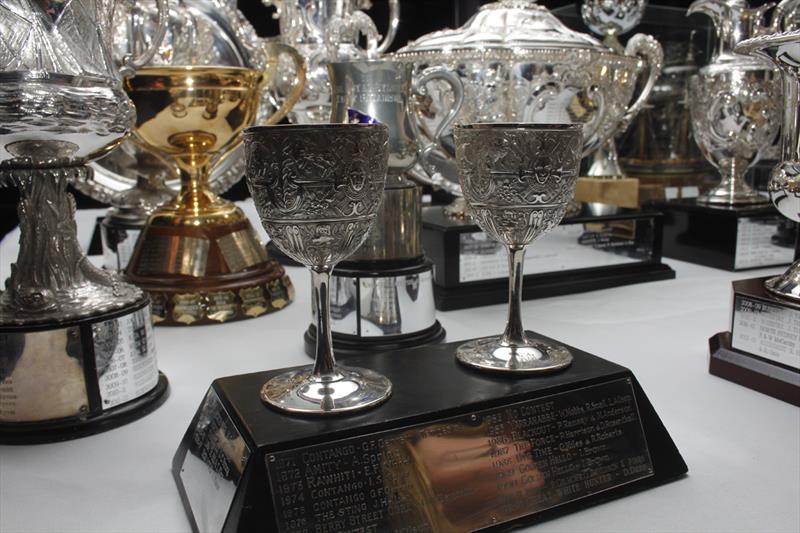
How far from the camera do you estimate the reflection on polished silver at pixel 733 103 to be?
1293mm

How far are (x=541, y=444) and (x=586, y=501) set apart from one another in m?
0.05

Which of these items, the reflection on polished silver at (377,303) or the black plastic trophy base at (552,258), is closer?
the reflection on polished silver at (377,303)

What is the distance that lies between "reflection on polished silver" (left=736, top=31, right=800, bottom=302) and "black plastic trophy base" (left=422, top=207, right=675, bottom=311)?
414mm

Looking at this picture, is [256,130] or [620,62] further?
→ [620,62]

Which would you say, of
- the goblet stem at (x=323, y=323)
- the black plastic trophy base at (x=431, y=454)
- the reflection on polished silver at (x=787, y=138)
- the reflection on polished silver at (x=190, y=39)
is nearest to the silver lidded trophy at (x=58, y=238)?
the black plastic trophy base at (x=431, y=454)

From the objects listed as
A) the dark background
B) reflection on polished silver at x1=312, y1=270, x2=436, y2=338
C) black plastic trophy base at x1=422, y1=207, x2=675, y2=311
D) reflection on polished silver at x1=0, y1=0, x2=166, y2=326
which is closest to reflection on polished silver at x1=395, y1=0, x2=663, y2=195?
black plastic trophy base at x1=422, y1=207, x2=675, y2=311

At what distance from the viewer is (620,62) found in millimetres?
1215

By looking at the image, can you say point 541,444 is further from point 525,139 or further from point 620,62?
point 620,62

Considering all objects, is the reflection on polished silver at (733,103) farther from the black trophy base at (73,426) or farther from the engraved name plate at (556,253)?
the black trophy base at (73,426)

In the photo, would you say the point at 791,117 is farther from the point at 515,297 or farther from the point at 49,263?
the point at 49,263

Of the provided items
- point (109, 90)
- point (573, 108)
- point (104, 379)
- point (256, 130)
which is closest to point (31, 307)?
point (104, 379)

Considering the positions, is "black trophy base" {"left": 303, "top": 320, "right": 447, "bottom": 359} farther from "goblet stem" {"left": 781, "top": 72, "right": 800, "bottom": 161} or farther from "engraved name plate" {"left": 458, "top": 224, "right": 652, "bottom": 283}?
"goblet stem" {"left": 781, "top": 72, "right": 800, "bottom": 161}

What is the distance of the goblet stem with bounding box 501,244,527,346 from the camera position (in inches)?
22.5

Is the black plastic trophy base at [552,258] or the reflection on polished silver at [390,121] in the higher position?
the reflection on polished silver at [390,121]
